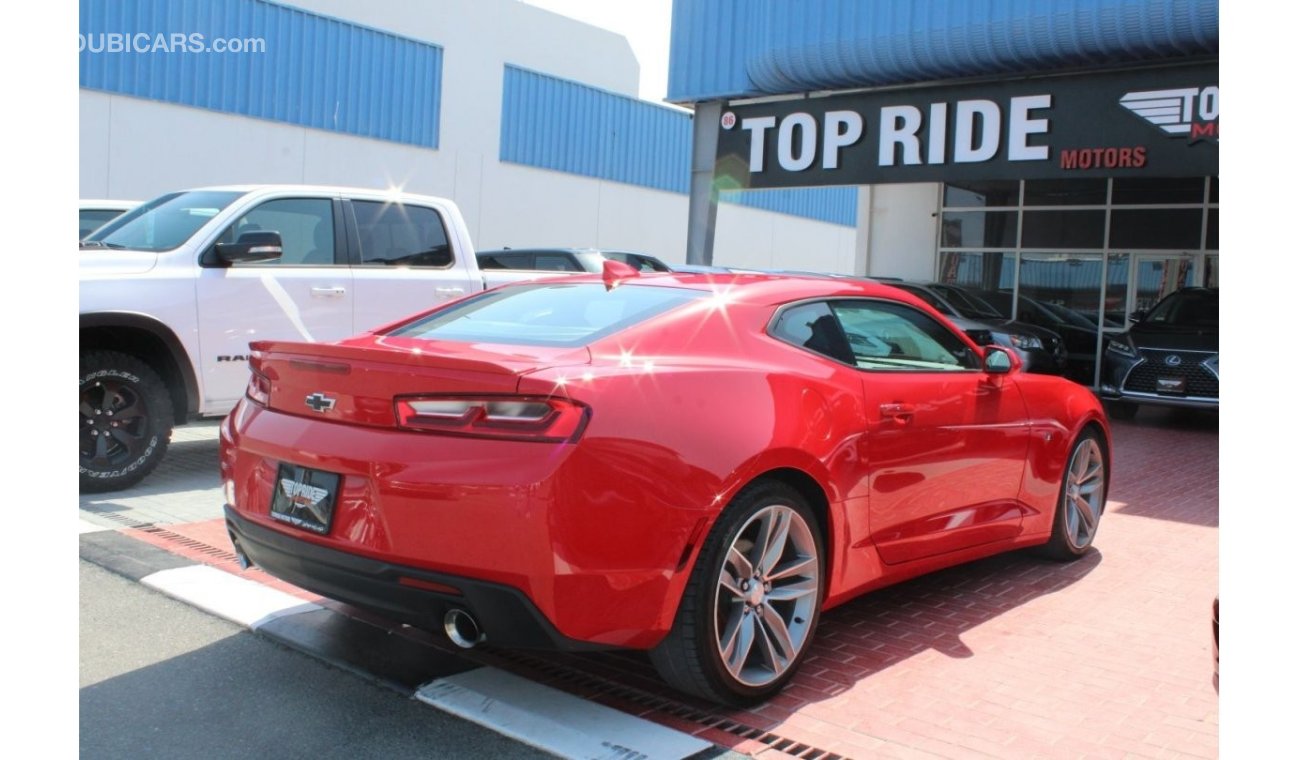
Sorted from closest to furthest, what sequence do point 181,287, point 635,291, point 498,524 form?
point 498,524 < point 635,291 < point 181,287

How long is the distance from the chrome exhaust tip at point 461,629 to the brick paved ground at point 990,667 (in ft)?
2.31

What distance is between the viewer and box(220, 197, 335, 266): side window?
7.98m

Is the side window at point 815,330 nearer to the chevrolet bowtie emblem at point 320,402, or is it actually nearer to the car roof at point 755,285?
the car roof at point 755,285

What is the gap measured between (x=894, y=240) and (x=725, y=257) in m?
22.0

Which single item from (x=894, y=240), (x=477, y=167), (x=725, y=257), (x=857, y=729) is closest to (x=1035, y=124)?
(x=894, y=240)

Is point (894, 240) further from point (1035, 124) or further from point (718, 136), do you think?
point (1035, 124)

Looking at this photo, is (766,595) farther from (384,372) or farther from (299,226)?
(299,226)

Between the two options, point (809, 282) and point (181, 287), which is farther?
point (181, 287)

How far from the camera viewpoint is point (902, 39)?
14.1 m

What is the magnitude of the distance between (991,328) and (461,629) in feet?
36.3

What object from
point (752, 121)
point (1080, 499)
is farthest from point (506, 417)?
point (752, 121)

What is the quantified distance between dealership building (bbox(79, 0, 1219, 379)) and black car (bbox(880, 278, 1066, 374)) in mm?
1455

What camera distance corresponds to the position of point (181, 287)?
7363 millimetres

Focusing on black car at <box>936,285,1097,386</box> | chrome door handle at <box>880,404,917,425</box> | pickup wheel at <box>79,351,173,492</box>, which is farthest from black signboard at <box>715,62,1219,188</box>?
pickup wheel at <box>79,351,173,492</box>
